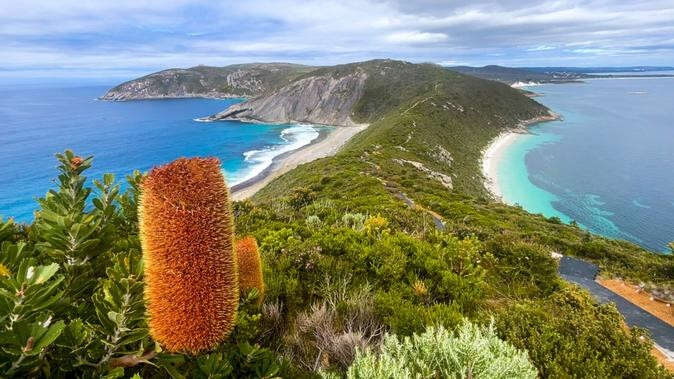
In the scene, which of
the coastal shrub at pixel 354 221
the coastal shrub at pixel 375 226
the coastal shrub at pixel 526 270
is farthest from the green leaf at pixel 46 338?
the coastal shrub at pixel 354 221

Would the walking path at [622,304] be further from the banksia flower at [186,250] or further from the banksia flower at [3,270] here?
the banksia flower at [3,270]

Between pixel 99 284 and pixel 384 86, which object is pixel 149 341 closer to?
pixel 99 284

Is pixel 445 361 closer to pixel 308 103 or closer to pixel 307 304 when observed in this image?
pixel 307 304

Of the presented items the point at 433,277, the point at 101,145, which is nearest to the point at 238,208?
the point at 433,277

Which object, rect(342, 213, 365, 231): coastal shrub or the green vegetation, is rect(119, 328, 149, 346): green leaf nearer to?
the green vegetation

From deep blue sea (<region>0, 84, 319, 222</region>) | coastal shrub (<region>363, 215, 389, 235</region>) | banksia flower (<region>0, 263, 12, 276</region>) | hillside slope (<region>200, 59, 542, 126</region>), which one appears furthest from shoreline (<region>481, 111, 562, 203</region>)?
banksia flower (<region>0, 263, 12, 276</region>)

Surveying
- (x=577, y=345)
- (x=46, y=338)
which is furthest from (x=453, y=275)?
(x=46, y=338)
